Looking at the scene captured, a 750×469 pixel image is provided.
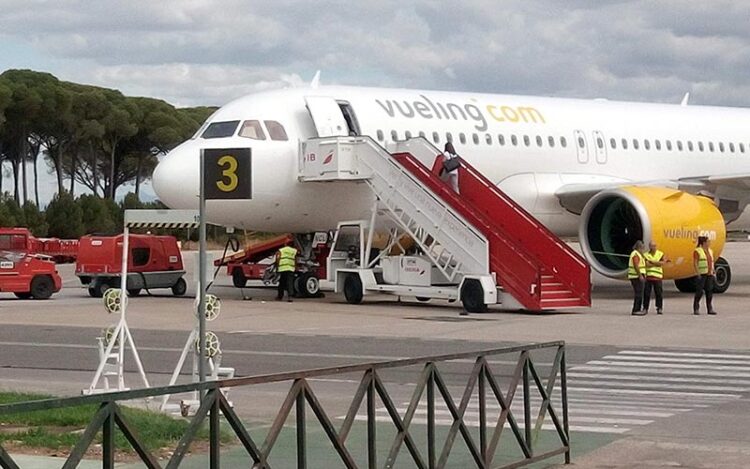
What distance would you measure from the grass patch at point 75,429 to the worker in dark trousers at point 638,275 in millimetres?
17754

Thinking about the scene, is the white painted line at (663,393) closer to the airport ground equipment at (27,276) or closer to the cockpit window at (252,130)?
the cockpit window at (252,130)

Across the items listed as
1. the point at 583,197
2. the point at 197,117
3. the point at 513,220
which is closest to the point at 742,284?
the point at 583,197

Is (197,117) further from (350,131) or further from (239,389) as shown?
(239,389)

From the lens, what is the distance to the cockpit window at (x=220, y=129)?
26.9 metres

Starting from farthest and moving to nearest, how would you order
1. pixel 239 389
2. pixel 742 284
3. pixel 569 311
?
pixel 742 284 < pixel 569 311 < pixel 239 389

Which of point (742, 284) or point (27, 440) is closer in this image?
point (27, 440)

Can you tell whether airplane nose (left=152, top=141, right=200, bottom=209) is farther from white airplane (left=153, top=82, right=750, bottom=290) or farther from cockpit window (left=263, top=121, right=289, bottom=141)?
cockpit window (left=263, top=121, right=289, bottom=141)

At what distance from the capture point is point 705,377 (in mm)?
15242

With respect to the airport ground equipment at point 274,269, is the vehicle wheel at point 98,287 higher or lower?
lower

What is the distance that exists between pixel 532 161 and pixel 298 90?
224 inches

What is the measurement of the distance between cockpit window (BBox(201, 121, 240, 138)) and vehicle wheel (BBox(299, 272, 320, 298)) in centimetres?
382

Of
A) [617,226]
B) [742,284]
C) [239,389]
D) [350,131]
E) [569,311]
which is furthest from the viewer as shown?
[742,284]

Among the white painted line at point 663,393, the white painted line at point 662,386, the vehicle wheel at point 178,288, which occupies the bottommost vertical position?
the white painted line at point 663,393

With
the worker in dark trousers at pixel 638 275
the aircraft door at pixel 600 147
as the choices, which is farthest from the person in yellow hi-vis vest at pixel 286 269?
the aircraft door at pixel 600 147
